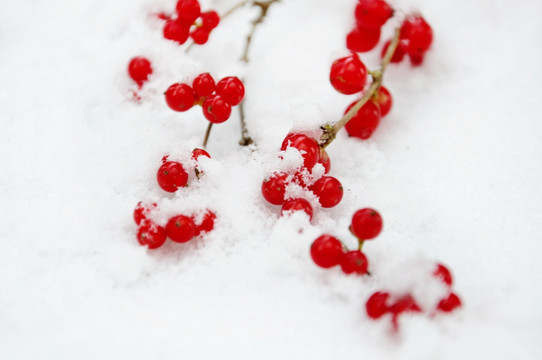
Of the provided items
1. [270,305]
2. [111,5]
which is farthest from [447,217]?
[111,5]

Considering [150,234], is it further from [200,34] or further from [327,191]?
[200,34]

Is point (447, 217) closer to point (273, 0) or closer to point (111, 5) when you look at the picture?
point (273, 0)

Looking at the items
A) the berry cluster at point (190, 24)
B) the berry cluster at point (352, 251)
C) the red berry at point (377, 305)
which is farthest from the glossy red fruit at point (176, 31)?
the red berry at point (377, 305)

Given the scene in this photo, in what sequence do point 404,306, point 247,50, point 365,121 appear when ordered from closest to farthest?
point 404,306 < point 365,121 < point 247,50

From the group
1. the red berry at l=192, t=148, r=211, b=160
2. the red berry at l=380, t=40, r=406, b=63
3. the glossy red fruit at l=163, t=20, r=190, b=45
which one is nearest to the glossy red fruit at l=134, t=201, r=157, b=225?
the red berry at l=192, t=148, r=211, b=160

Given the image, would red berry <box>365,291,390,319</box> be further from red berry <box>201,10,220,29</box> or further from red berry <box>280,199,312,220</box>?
red berry <box>201,10,220,29</box>

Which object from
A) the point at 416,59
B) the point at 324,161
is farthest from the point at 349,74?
the point at 416,59
